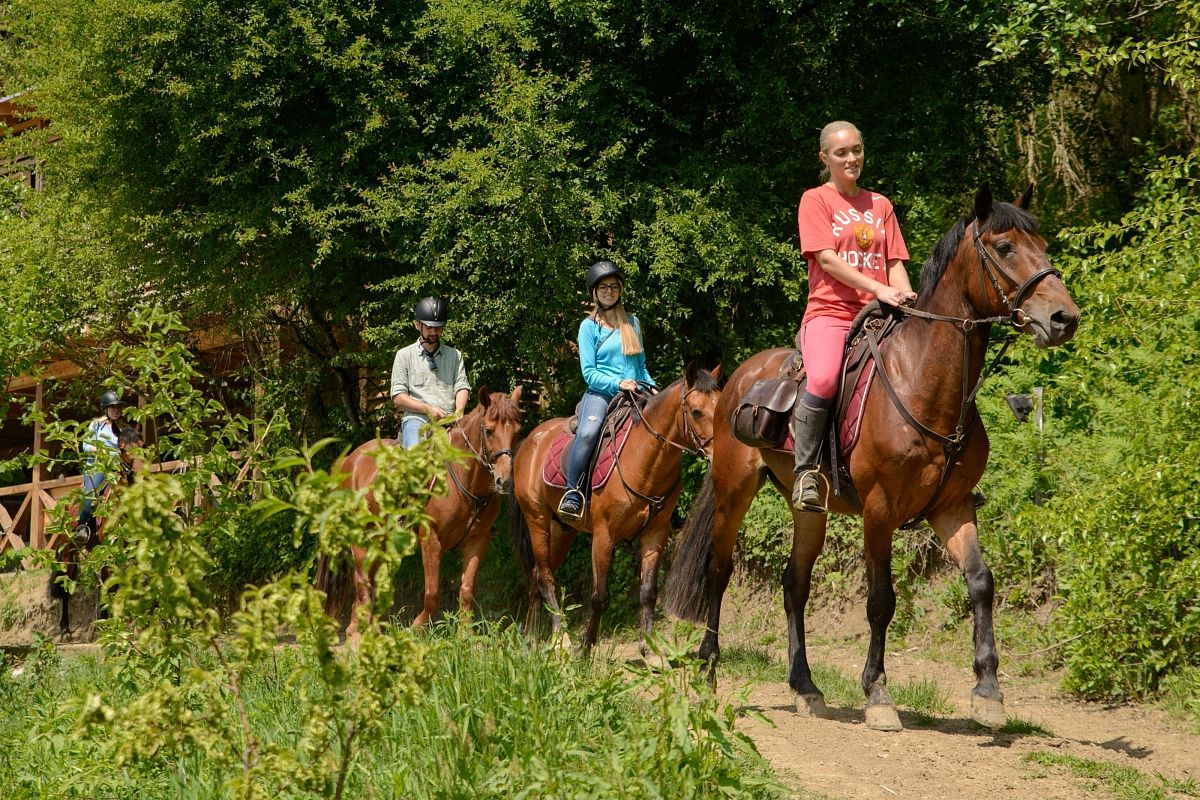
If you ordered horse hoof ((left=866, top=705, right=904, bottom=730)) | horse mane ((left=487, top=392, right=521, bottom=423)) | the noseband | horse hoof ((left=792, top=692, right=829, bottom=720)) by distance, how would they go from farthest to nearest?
1. horse mane ((left=487, top=392, right=521, bottom=423))
2. horse hoof ((left=792, top=692, right=829, bottom=720))
3. horse hoof ((left=866, top=705, right=904, bottom=730))
4. the noseband

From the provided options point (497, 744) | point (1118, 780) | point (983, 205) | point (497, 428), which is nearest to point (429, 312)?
point (497, 428)

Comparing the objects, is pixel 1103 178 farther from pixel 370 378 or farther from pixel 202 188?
pixel 202 188

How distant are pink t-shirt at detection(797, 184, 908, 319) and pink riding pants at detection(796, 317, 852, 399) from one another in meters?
0.07

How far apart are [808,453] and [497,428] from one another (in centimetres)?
385

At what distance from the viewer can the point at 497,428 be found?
33.0 ft

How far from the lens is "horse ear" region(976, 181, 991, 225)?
609cm

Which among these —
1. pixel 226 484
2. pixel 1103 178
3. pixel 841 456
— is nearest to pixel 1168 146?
pixel 1103 178

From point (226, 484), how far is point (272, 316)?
33.8 feet

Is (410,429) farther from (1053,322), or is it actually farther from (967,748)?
(1053,322)

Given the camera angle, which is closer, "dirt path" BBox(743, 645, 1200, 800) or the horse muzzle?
"dirt path" BBox(743, 645, 1200, 800)

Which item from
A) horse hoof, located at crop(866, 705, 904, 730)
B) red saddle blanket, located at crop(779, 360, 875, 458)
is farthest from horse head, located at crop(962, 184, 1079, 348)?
horse hoof, located at crop(866, 705, 904, 730)

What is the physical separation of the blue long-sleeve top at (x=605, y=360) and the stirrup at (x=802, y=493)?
114 inches

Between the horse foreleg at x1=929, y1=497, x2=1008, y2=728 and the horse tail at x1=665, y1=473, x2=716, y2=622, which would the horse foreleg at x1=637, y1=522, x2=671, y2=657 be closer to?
the horse tail at x1=665, y1=473, x2=716, y2=622

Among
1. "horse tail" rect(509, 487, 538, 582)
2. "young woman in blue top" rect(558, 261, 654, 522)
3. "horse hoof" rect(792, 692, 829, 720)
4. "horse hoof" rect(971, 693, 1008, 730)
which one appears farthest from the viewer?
"horse tail" rect(509, 487, 538, 582)
